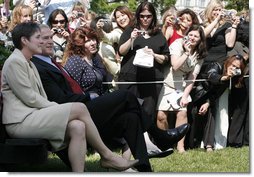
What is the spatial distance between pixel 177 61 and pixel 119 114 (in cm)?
195

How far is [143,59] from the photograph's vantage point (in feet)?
25.4

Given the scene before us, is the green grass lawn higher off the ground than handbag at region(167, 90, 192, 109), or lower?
lower

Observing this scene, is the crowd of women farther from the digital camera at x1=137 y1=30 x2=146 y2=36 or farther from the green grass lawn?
the green grass lawn

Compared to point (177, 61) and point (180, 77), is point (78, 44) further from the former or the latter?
point (180, 77)

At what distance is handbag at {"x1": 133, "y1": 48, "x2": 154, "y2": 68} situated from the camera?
25.3 feet

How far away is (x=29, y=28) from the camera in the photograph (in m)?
5.96

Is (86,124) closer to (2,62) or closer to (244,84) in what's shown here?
(2,62)

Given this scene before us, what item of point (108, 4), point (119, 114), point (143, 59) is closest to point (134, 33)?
point (143, 59)

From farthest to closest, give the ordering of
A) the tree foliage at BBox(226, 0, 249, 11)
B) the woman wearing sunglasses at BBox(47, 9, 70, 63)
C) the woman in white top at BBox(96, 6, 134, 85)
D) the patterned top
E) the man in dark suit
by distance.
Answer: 1. the tree foliage at BBox(226, 0, 249, 11)
2. the woman in white top at BBox(96, 6, 134, 85)
3. the woman wearing sunglasses at BBox(47, 9, 70, 63)
4. the patterned top
5. the man in dark suit

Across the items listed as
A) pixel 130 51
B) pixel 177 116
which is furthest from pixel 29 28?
pixel 177 116

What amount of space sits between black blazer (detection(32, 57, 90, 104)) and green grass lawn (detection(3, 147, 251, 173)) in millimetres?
769

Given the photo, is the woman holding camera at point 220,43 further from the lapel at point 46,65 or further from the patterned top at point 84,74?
the lapel at point 46,65

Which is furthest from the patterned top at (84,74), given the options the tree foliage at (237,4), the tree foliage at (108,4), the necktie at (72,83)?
the tree foliage at (108,4)

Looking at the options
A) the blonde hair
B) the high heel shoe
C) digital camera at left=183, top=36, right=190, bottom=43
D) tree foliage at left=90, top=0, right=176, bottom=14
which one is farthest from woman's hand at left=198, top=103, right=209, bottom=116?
tree foliage at left=90, top=0, right=176, bottom=14
